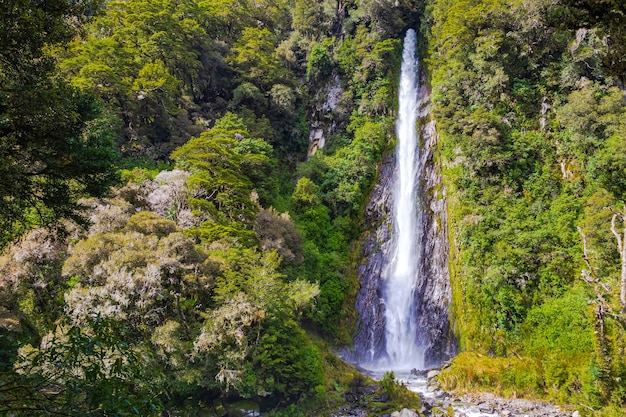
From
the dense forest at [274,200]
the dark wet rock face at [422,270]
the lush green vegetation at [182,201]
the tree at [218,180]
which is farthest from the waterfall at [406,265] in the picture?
the tree at [218,180]

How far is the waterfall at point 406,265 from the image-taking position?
2033 centimetres

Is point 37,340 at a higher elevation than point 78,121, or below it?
below

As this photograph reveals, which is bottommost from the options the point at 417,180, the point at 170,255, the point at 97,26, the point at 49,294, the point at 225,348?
the point at 225,348

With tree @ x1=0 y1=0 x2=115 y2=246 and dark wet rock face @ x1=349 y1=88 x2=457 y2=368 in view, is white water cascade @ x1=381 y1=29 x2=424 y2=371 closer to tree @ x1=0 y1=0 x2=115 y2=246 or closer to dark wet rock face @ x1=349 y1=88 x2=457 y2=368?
dark wet rock face @ x1=349 y1=88 x2=457 y2=368

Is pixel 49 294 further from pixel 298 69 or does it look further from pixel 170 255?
pixel 298 69

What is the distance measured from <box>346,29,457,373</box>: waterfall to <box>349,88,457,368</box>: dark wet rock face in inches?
1.9

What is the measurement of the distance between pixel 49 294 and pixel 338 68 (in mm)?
28234

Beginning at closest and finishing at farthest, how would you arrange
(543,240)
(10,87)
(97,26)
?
(10,87) → (543,240) → (97,26)

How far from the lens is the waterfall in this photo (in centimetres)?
2033

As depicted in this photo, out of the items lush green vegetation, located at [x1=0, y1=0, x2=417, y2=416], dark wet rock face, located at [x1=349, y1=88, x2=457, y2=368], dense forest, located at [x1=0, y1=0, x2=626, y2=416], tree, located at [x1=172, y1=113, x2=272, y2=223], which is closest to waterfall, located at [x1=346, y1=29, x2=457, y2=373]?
dark wet rock face, located at [x1=349, y1=88, x2=457, y2=368]

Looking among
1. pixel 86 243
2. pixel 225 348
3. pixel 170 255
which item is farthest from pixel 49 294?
pixel 225 348

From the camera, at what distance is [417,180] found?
→ 2592cm

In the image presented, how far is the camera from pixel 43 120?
654 cm

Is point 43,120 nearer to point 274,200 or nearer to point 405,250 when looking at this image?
point 274,200
